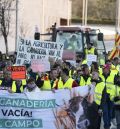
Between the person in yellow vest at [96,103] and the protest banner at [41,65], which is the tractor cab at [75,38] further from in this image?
the person in yellow vest at [96,103]

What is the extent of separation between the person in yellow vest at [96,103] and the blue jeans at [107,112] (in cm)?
27

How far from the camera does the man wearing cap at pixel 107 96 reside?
45.2 feet

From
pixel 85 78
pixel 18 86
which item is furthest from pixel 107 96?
pixel 18 86

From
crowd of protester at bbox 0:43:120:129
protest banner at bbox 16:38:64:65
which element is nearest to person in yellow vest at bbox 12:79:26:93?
crowd of protester at bbox 0:43:120:129

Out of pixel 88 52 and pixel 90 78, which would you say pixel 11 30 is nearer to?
pixel 88 52

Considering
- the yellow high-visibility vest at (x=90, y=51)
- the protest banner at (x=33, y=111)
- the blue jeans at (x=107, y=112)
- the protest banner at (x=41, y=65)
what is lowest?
the blue jeans at (x=107, y=112)

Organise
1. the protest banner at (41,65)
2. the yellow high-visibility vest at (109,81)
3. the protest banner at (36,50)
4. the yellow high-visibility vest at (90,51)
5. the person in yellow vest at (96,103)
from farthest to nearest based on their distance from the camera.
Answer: the yellow high-visibility vest at (90,51) < the protest banner at (36,50) < the protest banner at (41,65) < the yellow high-visibility vest at (109,81) < the person in yellow vest at (96,103)

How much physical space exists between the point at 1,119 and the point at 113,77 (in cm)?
359

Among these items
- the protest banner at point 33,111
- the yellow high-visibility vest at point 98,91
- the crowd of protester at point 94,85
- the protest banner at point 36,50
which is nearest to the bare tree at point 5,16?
the protest banner at point 36,50

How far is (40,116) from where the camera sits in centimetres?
1207

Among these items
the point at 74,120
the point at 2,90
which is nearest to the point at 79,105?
the point at 74,120

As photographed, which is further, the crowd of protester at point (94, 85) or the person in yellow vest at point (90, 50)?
the person in yellow vest at point (90, 50)

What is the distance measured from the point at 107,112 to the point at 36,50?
12.0 feet

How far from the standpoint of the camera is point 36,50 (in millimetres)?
16781
